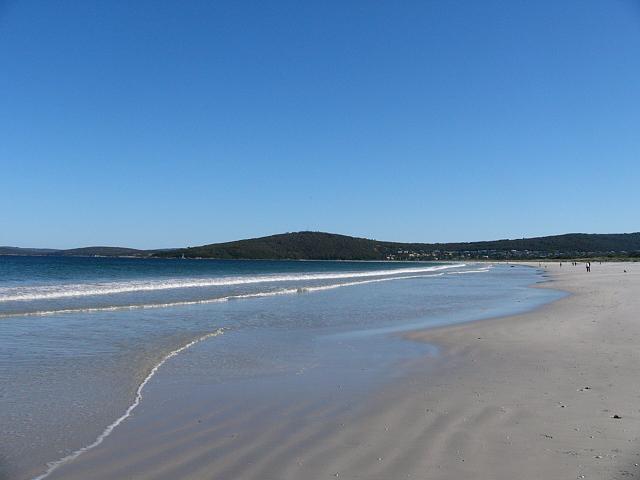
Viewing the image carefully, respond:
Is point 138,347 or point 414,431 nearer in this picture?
point 414,431

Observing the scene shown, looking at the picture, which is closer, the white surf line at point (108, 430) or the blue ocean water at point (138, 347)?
the white surf line at point (108, 430)

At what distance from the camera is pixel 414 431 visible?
6.04 m

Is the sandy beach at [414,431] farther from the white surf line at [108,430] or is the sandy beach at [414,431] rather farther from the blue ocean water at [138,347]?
the blue ocean water at [138,347]

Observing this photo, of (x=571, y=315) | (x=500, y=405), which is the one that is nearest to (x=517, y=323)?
(x=571, y=315)

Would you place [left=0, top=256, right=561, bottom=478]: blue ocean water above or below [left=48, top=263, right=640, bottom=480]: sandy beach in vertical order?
above

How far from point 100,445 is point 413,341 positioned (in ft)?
27.7

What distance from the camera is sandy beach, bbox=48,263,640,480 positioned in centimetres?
497

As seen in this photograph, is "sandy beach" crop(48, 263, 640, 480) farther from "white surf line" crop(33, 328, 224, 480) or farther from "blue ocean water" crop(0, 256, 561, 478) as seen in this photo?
"blue ocean water" crop(0, 256, 561, 478)

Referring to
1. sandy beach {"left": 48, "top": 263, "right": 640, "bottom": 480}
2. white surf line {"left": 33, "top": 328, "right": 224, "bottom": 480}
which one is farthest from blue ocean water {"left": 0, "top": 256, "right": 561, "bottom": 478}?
sandy beach {"left": 48, "top": 263, "right": 640, "bottom": 480}

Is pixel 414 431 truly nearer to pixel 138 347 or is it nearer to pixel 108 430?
pixel 108 430

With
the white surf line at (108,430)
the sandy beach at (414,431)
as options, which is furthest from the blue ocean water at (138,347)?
the sandy beach at (414,431)

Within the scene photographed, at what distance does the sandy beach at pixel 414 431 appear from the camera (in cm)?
497

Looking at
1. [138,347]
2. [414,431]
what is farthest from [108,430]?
[138,347]

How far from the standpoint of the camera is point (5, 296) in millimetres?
24797
